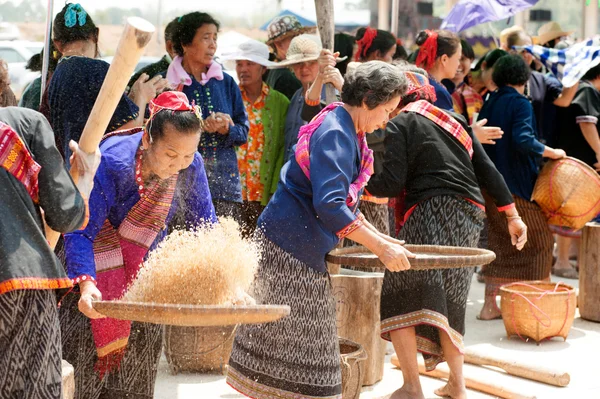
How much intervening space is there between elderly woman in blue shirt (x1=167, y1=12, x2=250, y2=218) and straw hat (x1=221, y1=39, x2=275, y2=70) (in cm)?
58

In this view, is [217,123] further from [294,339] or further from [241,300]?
[241,300]

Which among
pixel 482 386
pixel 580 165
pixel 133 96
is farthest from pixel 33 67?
pixel 580 165

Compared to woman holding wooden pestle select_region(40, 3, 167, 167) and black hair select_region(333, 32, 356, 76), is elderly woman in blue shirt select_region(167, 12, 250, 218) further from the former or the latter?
black hair select_region(333, 32, 356, 76)

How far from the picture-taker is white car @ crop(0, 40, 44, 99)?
17.6 feet

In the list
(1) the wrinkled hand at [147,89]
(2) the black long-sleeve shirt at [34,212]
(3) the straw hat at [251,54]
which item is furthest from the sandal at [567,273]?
(2) the black long-sleeve shirt at [34,212]

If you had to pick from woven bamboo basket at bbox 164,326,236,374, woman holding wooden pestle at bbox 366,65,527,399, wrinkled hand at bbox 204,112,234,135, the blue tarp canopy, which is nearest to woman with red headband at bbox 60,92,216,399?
woman holding wooden pestle at bbox 366,65,527,399

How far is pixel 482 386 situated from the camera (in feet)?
15.7

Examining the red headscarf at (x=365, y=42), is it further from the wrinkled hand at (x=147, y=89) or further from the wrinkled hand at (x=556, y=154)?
the wrinkled hand at (x=147, y=89)

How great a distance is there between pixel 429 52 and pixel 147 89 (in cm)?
159

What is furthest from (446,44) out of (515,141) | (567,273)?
(567,273)

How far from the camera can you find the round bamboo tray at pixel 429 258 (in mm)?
3379

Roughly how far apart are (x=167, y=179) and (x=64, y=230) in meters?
0.73

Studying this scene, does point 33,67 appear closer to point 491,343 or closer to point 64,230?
point 64,230

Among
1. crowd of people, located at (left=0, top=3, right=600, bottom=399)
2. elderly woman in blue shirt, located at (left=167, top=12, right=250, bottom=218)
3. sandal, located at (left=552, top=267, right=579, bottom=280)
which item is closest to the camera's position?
crowd of people, located at (left=0, top=3, right=600, bottom=399)
